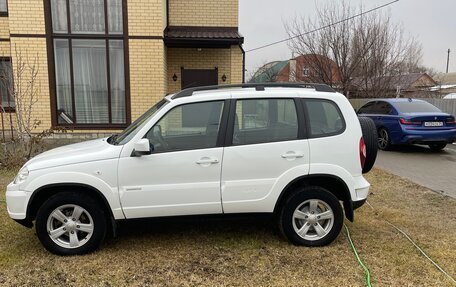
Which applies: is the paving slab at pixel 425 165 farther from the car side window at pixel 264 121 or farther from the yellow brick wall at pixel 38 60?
the yellow brick wall at pixel 38 60

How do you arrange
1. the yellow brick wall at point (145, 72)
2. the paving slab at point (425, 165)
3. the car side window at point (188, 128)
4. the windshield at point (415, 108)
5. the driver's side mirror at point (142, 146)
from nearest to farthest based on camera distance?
1. the driver's side mirror at point (142, 146)
2. the car side window at point (188, 128)
3. the paving slab at point (425, 165)
4. the yellow brick wall at point (145, 72)
5. the windshield at point (415, 108)

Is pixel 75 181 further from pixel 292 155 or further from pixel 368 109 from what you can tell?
pixel 368 109

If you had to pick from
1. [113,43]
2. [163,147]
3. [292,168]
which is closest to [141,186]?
[163,147]

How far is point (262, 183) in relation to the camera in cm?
409

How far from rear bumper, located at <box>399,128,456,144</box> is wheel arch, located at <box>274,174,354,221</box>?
7004 mm

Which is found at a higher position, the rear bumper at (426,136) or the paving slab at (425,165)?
the rear bumper at (426,136)

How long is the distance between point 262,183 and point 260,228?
3.30 feet

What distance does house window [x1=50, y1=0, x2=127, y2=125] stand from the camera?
34.4 feet

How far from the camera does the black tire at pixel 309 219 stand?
165 inches

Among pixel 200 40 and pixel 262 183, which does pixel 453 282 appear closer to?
pixel 262 183

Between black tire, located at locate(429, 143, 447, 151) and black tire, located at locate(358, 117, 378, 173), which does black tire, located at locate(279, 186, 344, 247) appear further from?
black tire, located at locate(429, 143, 447, 151)

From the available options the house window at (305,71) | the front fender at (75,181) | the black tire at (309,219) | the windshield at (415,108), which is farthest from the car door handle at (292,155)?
the house window at (305,71)

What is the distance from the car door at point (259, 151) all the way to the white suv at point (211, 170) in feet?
0.03

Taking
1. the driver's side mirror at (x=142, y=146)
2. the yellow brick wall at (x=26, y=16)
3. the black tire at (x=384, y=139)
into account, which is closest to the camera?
the driver's side mirror at (x=142, y=146)
